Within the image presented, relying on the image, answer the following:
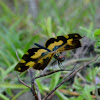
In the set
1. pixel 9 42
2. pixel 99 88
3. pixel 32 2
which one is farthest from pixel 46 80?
pixel 32 2

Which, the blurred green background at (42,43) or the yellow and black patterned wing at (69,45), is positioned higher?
the yellow and black patterned wing at (69,45)

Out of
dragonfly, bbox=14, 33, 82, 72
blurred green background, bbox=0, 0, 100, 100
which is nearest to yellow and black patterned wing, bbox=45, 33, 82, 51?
dragonfly, bbox=14, 33, 82, 72

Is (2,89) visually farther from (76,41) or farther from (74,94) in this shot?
(76,41)

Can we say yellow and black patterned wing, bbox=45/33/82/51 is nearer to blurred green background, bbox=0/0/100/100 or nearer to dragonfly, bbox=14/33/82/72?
dragonfly, bbox=14/33/82/72

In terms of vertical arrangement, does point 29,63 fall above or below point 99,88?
above

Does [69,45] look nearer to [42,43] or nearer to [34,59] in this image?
[34,59]

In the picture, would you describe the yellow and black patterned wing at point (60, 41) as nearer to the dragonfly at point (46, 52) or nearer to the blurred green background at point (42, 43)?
the dragonfly at point (46, 52)

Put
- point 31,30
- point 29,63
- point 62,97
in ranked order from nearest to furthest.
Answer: point 29,63 → point 62,97 → point 31,30

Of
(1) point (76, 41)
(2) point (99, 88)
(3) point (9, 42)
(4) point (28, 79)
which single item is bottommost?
(2) point (99, 88)

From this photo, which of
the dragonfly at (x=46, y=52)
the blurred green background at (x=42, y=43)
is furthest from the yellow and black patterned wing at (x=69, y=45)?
the blurred green background at (x=42, y=43)
